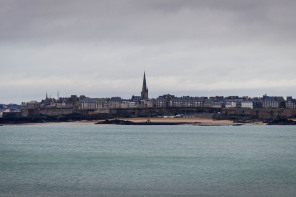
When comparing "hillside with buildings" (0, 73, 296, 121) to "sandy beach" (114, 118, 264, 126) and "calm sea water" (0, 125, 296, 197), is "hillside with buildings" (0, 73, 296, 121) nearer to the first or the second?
"sandy beach" (114, 118, 264, 126)

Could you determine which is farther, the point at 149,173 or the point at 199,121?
the point at 199,121

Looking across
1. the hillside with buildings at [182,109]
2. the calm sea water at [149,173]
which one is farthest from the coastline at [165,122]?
the calm sea water at [149,173]

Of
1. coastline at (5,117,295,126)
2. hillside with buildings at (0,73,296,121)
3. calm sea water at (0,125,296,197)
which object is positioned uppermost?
hillside with buildings at (0,73,296,121)

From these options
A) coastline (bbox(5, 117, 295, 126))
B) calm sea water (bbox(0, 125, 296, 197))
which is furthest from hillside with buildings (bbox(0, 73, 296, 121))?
calm sea water (bbox(0, 125, 296, 197))

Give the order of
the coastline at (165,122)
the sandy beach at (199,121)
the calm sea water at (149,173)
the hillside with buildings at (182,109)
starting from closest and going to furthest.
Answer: the calm sea water at (149,173) < the sandy beach at (199,121) < the coastline at (165,122) < the hillside with buildings at (182,109)

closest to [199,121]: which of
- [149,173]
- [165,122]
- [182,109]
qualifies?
[165,122]

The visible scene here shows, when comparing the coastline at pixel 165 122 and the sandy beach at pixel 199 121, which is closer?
the sandy beach at pixel 199 121

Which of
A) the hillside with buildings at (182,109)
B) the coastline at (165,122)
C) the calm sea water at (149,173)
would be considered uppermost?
the hillside with buildings at (182,109)

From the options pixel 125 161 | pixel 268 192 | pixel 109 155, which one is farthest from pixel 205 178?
pixel 109 155

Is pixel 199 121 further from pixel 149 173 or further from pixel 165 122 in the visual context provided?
pixel 149 173

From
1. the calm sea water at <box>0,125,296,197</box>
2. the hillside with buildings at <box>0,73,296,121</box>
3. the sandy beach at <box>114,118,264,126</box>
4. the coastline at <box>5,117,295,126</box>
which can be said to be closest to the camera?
the calm sea water at <box>0,125,296,197</box>

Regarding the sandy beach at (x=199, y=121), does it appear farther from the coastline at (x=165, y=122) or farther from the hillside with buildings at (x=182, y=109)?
the hillside with buildings at (x=182, y=109)

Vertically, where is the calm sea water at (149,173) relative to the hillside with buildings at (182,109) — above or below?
below

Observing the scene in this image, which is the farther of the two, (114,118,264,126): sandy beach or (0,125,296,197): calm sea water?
(114,118,264,126): sandy beach
